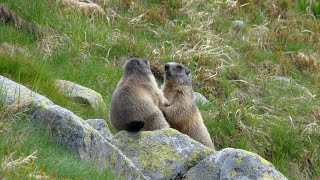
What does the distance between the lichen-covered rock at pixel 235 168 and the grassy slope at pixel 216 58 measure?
2.97 m

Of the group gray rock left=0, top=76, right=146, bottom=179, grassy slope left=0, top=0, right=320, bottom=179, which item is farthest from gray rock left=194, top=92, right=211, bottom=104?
gray rock left=0, top=76, right=146, bottom=179

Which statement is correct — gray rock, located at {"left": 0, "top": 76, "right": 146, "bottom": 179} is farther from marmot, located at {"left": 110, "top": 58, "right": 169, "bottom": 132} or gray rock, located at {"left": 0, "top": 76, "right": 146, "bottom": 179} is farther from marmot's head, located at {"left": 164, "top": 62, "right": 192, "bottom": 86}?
marmot's head, located at {"left": 164, "top": 62, "right": 192, "bottom": 86}

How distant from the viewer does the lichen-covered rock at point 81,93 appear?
11.6 m

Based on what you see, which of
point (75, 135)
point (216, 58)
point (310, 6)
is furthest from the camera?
point (310, 6)

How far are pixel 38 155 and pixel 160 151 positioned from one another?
2.49 m

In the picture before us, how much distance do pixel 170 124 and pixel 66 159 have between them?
4160 millimetres

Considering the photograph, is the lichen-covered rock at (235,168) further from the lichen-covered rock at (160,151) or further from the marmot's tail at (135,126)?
the marmot's tail at (135,126)

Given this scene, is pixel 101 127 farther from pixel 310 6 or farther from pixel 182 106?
pixel 310 6

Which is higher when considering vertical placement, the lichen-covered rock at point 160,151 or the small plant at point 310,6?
the lichen-covered rock at point 160,151

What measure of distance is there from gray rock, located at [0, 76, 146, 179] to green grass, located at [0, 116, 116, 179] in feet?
0.41

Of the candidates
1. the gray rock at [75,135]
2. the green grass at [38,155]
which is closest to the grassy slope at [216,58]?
the gray rock at [75,135]

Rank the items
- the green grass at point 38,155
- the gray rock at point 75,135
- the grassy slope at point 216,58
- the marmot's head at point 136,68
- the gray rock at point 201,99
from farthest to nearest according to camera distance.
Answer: the gray rock at point 201,99 → the grassy slope at point 216,58 → the marmot's head at point 136,68 → the gray rock at point 75,135 → the green grass at point 38,155

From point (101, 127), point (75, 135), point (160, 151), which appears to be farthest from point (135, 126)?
point (75, 135)

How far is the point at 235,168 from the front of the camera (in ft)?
28.3
